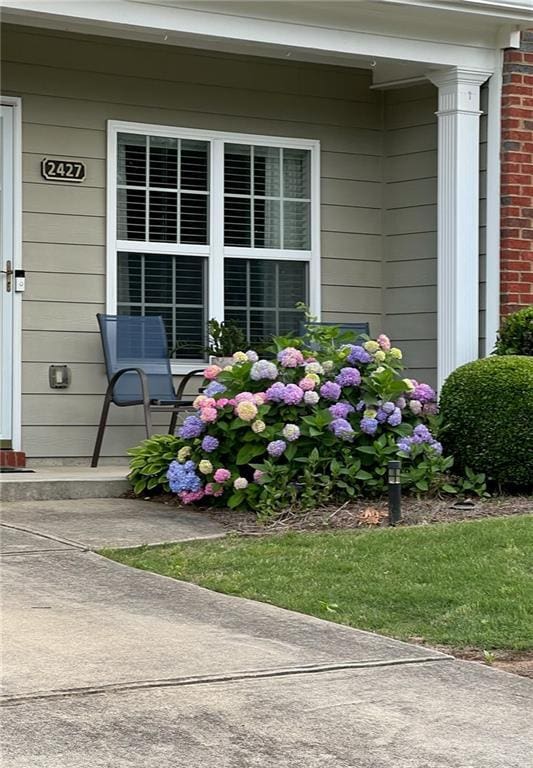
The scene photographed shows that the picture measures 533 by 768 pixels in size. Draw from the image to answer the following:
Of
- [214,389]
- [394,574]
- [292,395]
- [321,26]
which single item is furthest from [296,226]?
[394,574]

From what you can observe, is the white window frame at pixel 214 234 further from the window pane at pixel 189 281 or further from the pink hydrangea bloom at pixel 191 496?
the pink hydrangea bloom at pixel 191 496

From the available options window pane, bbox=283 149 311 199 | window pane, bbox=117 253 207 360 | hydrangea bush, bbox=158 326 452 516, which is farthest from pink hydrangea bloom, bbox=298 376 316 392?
window pane, bbox=283 149 311 199

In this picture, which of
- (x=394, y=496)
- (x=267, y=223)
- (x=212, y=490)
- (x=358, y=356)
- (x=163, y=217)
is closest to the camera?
(x=394, y=496)

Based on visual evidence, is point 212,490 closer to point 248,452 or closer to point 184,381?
point 248,452

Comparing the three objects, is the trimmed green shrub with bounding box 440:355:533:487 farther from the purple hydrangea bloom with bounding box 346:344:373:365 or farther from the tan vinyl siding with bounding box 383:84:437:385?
the tan vinyl siding with bounding box 383:84:437:385

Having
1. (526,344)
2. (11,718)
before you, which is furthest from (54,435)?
(11,718)

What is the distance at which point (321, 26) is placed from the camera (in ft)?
29.3

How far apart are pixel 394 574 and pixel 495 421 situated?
2.36 metres

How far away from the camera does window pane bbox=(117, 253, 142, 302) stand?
375 inches

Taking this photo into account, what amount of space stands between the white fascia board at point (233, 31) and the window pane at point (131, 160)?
976 mm

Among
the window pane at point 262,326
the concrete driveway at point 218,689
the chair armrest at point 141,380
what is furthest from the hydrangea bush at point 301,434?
the concrete driveway at point 218,689

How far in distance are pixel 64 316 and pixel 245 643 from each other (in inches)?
194

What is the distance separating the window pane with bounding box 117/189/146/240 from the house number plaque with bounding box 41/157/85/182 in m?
0.33

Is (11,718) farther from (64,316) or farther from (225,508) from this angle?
(64,316)
